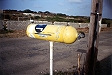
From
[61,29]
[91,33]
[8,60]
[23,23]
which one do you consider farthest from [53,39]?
[23,23]

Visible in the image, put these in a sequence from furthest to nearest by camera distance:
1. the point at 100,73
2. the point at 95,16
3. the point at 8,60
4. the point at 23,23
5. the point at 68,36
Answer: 1. the point at 23,23
2. the point at 8,60
3. the point at 100,73
4. the point at 95,16
5. the point at 68,36

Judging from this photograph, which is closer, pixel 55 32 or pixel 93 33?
pixel 55 32

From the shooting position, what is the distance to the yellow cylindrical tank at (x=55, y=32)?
1366 millimetres

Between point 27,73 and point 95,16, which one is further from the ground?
point 95,16

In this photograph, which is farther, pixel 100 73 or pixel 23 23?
pixel 23 23

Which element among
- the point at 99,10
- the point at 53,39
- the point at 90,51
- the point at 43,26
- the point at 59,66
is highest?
the point at 99,10

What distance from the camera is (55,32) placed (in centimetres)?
146

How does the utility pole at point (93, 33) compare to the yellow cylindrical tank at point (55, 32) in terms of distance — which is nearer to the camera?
the yellow cylindrical tank at point (55, 32)

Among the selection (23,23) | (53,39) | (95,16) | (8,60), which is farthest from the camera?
(23,23)

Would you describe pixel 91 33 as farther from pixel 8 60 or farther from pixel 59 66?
pixel 8 60

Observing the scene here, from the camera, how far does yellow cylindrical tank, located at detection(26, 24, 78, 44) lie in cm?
137

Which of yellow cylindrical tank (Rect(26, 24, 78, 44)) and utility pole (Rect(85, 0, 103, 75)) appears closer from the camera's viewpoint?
yellow cylindrical tank (Rect(26, 24, 78, 44))

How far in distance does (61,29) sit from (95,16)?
2.57 feet

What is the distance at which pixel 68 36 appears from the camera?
4.46 feet
